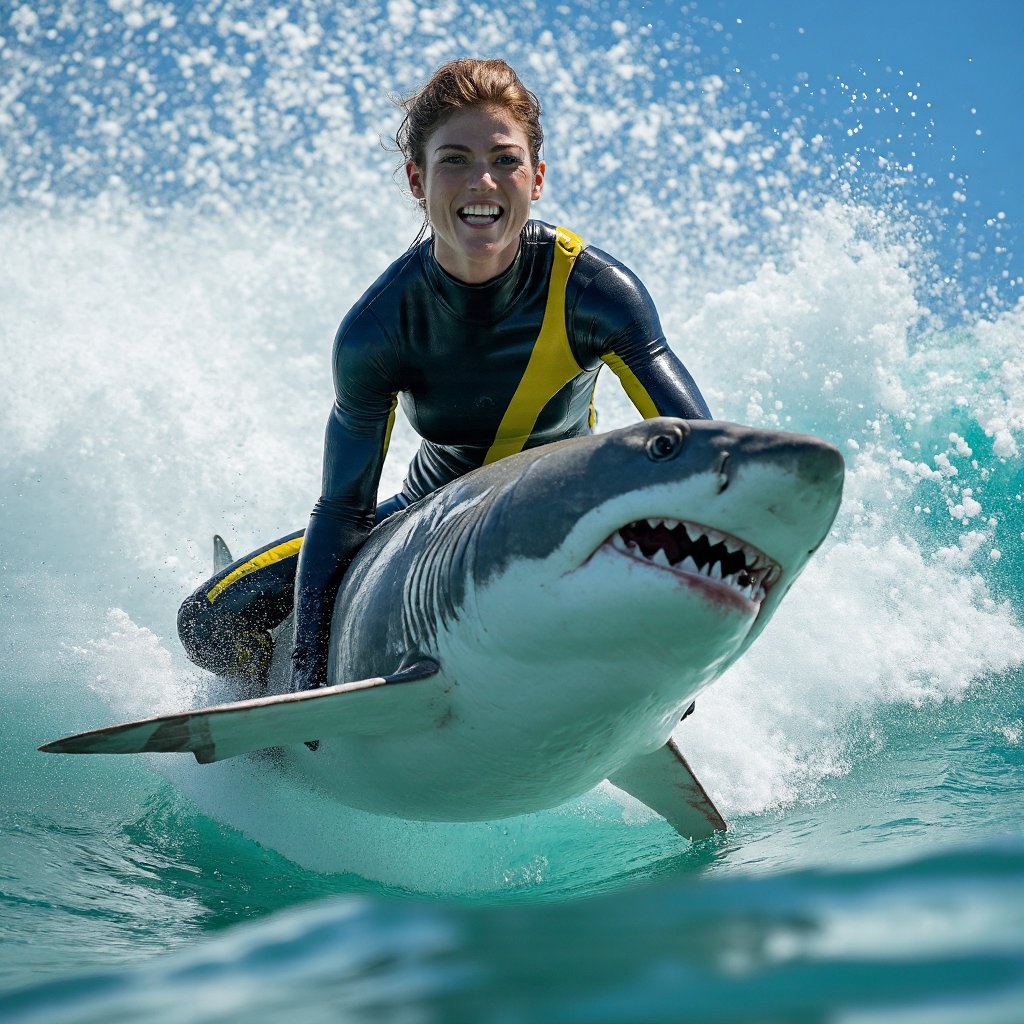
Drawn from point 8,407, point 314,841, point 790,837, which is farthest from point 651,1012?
point 8,407

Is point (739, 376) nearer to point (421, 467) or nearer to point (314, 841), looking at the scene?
point (421, 467)

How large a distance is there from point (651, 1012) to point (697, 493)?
50.7 inches

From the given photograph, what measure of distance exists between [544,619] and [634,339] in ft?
4.82

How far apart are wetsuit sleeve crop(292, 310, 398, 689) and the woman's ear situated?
0.60 metres

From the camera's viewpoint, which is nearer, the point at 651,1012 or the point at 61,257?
the point at 651,1012

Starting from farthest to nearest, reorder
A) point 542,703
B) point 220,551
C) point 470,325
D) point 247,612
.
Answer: point 220,551
point 247,612
point 470,325
point 542,703

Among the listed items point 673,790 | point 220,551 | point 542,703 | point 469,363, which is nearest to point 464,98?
point 469,363

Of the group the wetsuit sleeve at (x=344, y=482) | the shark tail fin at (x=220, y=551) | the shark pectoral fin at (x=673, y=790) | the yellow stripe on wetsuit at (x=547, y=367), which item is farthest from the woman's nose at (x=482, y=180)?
the shark tail fin at (x=220, y=551)

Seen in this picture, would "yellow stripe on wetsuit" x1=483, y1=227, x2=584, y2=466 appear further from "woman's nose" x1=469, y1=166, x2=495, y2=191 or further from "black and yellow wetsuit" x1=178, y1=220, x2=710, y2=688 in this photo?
"woman's nose" x1=469, y1=166, x2=495, y2=191

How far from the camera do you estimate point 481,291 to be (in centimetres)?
370

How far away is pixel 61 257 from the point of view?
539 inches

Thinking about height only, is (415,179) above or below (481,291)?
above

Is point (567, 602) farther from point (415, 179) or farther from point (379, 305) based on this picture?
point (415, 179)

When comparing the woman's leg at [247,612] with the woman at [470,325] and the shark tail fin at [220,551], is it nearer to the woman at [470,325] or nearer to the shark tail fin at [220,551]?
the woman at [470,325]
